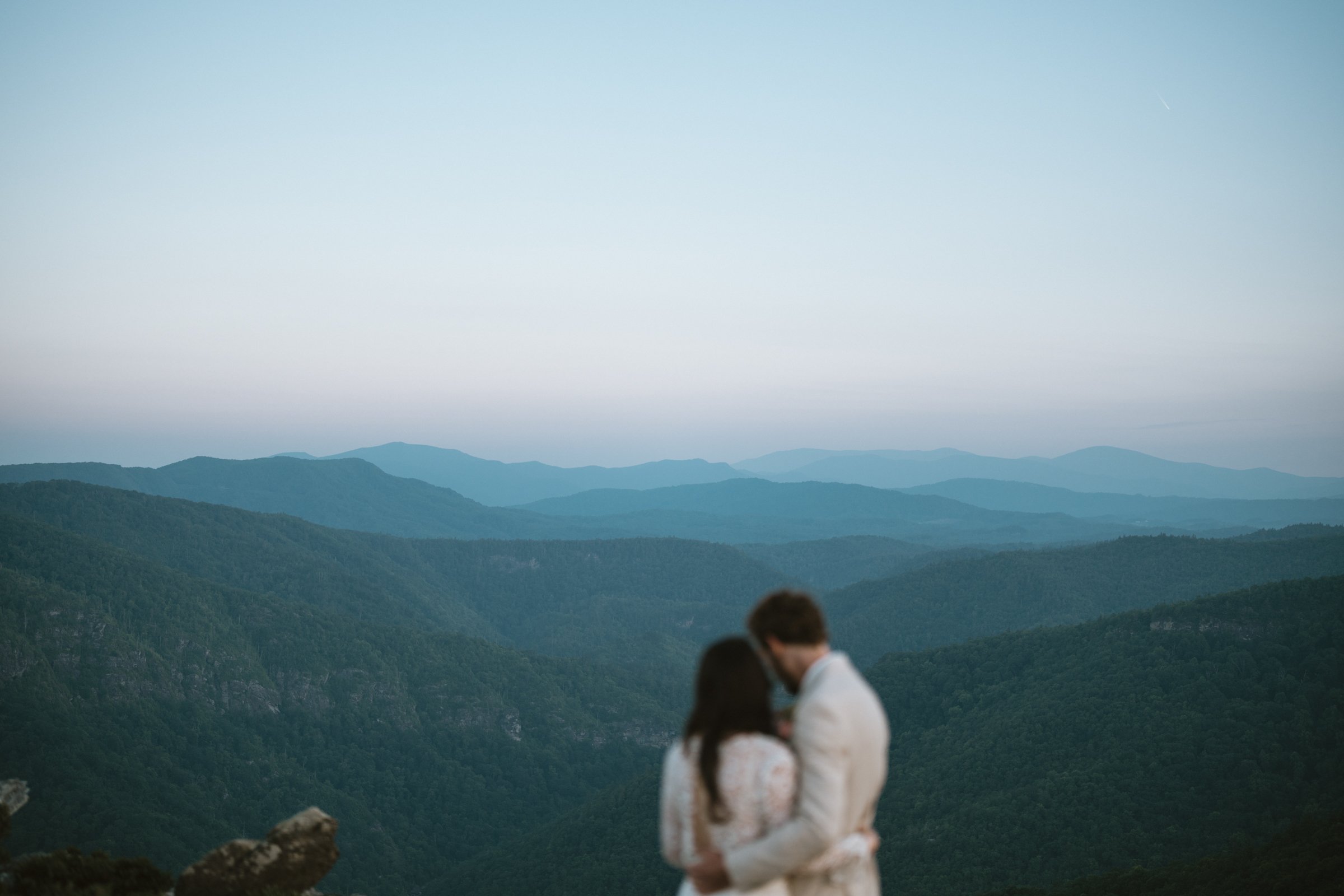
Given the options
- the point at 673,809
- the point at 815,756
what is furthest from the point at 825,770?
the point at 673,809

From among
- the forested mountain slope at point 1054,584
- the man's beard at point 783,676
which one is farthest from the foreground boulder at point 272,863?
the forested mountain slope at point 1054,584

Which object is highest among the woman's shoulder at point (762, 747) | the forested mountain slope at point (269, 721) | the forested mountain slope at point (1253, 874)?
the woman's shoulder at point (762, 747)

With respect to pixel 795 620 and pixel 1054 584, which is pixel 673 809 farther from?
pixel 1054 584

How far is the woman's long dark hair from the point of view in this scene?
4816mm

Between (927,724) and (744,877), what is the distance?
8214 cm

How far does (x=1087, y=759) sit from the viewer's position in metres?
58.8

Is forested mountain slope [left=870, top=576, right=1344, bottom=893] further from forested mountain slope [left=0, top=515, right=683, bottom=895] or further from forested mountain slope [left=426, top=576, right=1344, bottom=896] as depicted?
forested mountain slope [left=0, top=515, right=683, bottom=895]

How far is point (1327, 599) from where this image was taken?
7006cm

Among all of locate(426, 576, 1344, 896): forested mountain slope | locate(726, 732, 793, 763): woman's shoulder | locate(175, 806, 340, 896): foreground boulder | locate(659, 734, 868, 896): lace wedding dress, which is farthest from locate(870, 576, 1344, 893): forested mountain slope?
locate(726, 732, 793, 763): woman's shoulder

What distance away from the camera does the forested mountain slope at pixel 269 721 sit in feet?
260

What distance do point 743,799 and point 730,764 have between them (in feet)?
0.74

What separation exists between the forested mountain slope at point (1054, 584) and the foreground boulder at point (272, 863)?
5261 inches

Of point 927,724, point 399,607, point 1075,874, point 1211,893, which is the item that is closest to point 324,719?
point 399,607

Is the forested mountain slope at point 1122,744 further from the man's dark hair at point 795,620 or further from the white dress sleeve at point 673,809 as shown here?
the man's dark hair at point 795,620
